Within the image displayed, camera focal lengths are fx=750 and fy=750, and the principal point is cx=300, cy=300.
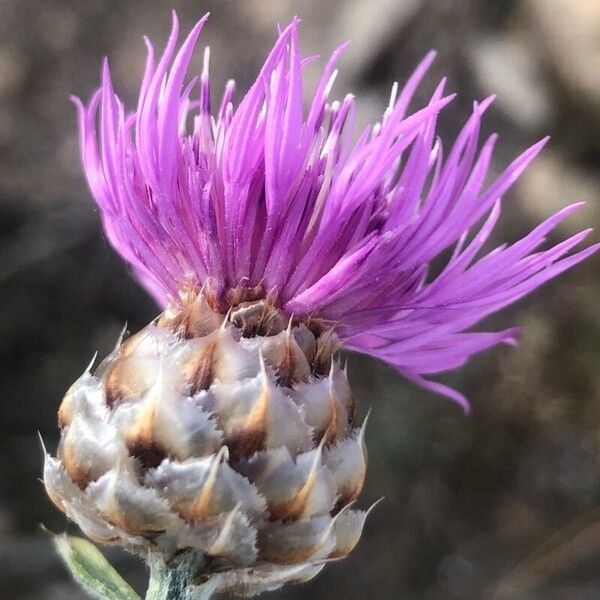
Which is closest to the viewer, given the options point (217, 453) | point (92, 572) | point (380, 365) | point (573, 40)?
point (217, 453)

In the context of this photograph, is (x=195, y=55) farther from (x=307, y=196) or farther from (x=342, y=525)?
(x=342, y=525)

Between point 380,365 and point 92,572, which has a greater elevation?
point 92,572

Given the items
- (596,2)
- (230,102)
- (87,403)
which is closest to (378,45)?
(596,2)

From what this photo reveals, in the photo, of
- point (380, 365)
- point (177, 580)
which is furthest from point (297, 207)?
point (380, 365)

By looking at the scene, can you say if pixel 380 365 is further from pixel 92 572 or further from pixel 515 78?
pixel 92 572

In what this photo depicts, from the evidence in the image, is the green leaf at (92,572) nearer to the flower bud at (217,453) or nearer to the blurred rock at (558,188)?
the flower bud at (217,453)

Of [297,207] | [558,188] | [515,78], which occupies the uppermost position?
[297,207]

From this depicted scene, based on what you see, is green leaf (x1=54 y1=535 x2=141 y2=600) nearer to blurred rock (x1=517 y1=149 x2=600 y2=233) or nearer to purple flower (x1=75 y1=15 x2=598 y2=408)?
purple flower (x1=75 y1=15 x2=598 y2=408)
